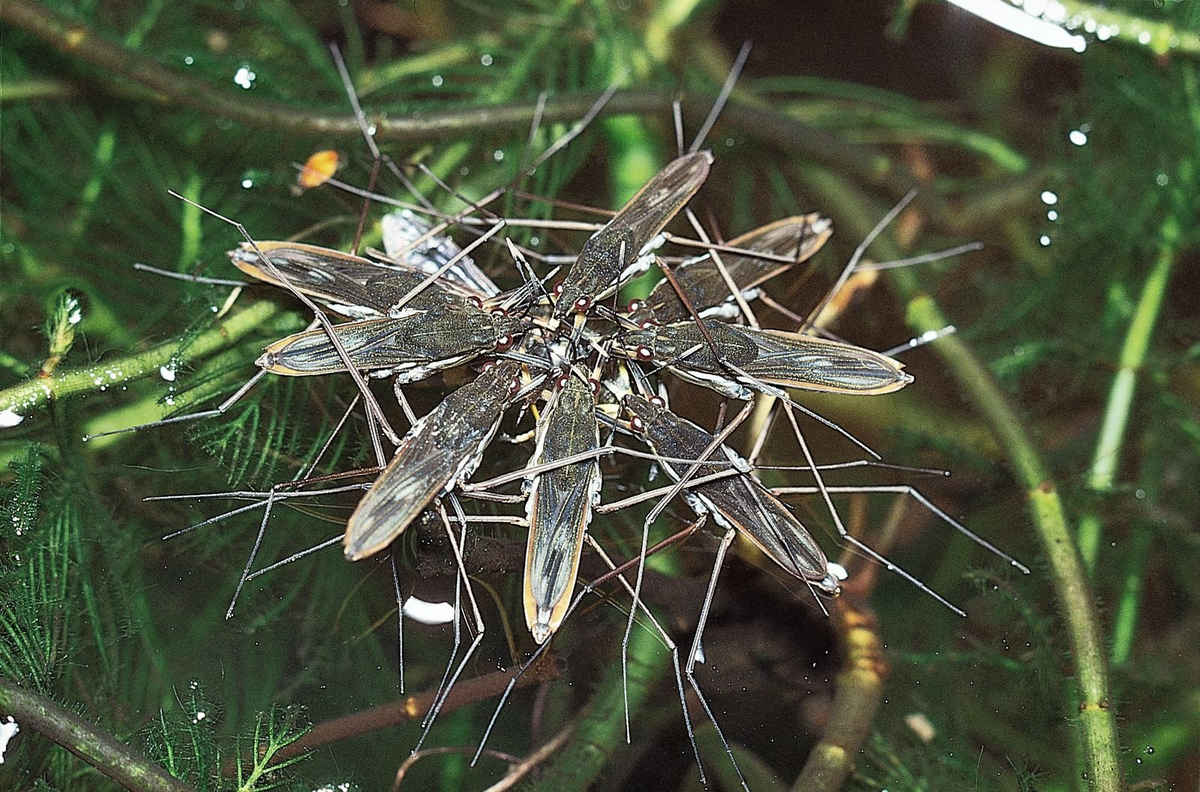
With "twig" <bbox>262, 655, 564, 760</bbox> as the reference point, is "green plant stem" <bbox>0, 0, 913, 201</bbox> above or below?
above

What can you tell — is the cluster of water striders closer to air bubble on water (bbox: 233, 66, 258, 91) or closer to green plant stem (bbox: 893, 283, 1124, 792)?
green plant stem (bbox: 893, 283, 1124, 792)

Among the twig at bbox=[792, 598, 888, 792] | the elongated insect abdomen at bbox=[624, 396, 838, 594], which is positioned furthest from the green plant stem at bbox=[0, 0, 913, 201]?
the twig at bbox=[792, 598, 888, 792]

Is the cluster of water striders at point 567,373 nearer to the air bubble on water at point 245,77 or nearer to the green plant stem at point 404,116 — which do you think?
the green plant stem at point 404,116

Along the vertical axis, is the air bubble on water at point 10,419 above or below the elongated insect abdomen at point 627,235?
below

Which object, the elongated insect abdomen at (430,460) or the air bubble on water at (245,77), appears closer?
the elongated insect abdomen at (430,460)

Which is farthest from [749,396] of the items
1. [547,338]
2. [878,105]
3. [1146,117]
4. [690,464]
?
[1146,117]

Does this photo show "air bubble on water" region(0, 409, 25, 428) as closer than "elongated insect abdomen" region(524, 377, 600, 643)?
No

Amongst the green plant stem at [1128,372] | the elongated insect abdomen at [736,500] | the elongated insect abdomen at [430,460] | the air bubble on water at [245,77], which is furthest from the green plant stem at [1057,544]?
the air bubble on water at [245,77]

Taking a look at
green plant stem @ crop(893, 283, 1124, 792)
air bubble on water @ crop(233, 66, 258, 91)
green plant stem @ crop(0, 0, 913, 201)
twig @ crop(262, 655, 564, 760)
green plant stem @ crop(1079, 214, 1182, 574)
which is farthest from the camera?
air bubble on water @ crop(233, 66, 258, 91)
